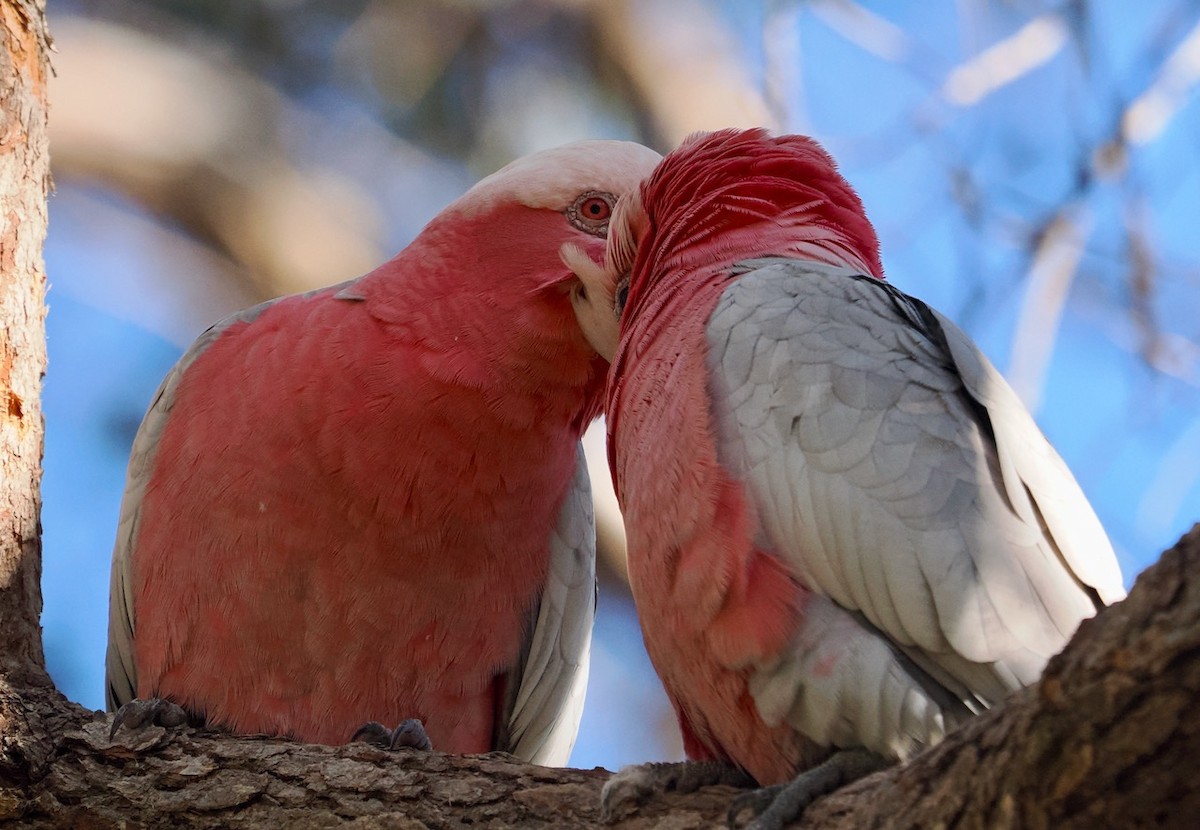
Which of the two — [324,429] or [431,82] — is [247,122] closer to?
[431,82]

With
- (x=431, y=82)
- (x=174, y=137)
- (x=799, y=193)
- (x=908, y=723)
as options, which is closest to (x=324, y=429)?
(x=799, y=193)

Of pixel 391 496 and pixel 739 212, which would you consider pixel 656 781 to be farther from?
pixel 739 212

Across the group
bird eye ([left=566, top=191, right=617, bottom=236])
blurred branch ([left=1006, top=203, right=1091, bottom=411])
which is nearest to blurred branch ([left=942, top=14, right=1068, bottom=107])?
blurred branch ([left=1006, top=203, right=1091, bottom=411])

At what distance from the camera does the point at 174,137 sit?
23.9 ft

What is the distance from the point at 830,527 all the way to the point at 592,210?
1.86 meters

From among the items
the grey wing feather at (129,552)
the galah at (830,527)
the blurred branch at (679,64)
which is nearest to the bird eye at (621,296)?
the galah at (830,527)

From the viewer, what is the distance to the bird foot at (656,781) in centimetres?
263

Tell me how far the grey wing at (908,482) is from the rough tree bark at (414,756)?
43cm

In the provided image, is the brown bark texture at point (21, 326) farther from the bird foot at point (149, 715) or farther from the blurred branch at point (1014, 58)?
the blurred branch at point (1014, 58)

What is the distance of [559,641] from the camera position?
14.1ft

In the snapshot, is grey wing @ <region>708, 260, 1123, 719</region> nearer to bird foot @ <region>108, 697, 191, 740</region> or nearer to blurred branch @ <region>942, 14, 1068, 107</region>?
bird foot @ <region>108, 697, 191, 740</region>

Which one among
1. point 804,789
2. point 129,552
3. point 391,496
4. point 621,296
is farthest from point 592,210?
point 804,789

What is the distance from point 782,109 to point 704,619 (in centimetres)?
511

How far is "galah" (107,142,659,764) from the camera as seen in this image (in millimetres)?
3764
